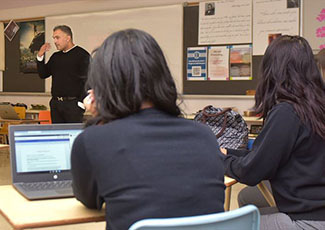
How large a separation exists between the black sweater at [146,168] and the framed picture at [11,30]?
6.35 metres

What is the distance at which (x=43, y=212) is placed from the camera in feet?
4.11

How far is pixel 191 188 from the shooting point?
3.55 feet

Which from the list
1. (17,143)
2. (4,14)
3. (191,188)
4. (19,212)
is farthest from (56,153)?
(4,14)

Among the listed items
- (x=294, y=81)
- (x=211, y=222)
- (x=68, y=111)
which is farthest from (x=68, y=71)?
(x=211, y=222)

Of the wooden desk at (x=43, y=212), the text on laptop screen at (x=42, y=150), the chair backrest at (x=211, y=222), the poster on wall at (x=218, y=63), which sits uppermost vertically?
the poster on wall at (x=218, y=63)

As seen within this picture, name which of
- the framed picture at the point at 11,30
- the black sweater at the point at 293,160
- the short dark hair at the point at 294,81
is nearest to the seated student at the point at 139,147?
the black sweater at the point at 293,160

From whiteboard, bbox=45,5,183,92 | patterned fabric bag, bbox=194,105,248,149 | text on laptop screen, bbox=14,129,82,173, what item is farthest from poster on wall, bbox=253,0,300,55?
text on laptop screen, bbox=14,129,82,173

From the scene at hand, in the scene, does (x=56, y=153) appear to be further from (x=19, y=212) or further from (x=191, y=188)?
(x=191, y=188)

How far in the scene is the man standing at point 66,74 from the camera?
4.56 meters

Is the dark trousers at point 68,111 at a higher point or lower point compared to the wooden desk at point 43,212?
higher

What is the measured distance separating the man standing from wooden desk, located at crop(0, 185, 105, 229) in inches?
128

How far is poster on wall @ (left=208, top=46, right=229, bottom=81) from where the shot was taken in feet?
17.4

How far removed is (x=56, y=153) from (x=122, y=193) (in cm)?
59

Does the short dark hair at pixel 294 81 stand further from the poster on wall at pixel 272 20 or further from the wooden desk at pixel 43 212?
the poster on wall at pixel 272 20
